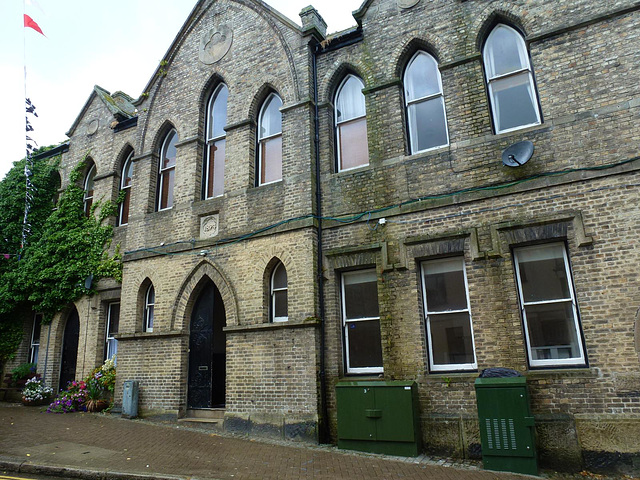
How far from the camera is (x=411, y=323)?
8992mm

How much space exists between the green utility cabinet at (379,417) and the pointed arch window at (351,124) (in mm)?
4815

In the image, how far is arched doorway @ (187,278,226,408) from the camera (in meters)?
11.3

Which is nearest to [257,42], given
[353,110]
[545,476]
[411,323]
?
[353,110]

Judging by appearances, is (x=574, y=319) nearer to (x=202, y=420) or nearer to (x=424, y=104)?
(x=424, y=104)

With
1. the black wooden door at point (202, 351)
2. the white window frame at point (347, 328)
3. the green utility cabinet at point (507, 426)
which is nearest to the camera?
the green utility cabinet at point (507, 426)

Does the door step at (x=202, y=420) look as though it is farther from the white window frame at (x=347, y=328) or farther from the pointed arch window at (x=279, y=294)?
the white window frame at (x=347, y=328)

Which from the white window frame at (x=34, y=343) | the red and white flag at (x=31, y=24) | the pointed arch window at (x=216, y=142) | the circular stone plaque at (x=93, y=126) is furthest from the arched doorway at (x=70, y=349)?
the red and white flag at (x=31, y=24)

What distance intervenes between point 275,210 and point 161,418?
557 centimetres

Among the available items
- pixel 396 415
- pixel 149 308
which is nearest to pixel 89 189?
pixel 149 308

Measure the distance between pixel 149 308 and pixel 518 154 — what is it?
9611mm

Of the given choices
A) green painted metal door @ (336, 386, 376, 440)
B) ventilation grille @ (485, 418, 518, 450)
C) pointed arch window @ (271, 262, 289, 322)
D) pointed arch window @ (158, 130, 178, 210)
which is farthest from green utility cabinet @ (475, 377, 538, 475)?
pointed arch window @ (158, 130, 178, 210)

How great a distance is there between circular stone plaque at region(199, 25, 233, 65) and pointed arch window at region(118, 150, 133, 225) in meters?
3.96

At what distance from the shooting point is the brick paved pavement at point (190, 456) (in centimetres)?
693

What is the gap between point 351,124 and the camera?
36.2 ft
